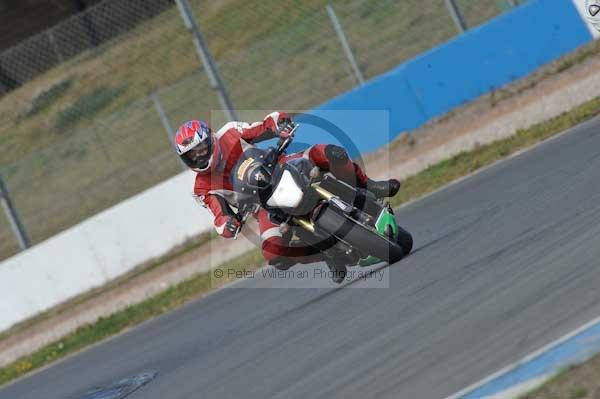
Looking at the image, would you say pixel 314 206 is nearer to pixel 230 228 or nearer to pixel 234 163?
pixel 230 228

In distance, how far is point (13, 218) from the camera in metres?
17.0

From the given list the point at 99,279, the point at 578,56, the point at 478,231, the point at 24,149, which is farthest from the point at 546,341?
the point at 24,149

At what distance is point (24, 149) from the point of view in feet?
68.7

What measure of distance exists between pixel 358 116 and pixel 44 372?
6560mm

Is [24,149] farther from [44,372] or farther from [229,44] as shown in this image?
[44,372]

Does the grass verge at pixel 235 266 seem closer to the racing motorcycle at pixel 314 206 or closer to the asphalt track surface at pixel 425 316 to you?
the asphalt track surface at pixel 425 316

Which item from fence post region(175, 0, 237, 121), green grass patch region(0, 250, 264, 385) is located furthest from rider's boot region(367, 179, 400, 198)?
fence post region(175, 0, 237, 121)

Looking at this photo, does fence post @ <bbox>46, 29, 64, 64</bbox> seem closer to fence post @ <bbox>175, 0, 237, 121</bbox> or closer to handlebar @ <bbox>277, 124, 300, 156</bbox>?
fence post @ <bbox>175, 0, 237, 121</bbox>

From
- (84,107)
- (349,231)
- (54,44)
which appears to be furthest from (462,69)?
(349,231)

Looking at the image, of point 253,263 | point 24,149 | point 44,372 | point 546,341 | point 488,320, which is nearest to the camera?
point 546,341

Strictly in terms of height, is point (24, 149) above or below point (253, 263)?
above

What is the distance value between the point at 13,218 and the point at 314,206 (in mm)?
9922

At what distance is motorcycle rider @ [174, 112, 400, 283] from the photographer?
326 inches

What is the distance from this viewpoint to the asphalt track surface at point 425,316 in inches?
224
